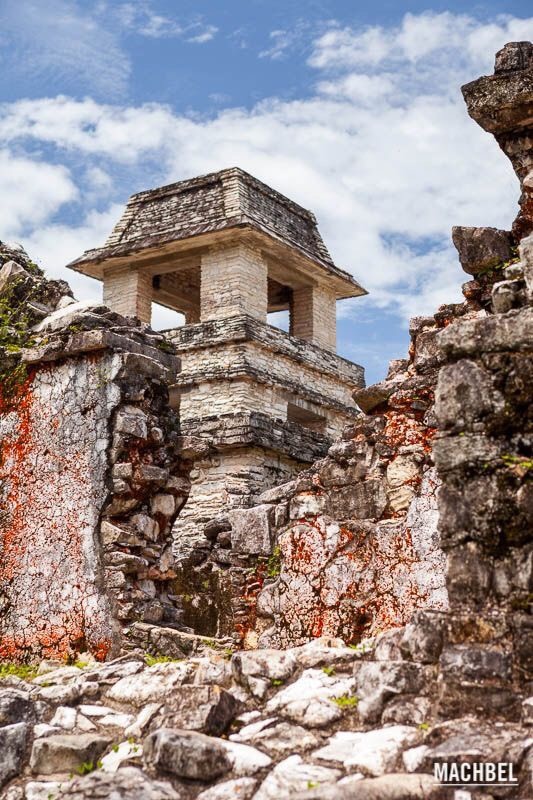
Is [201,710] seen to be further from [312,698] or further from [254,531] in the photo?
[254,531]

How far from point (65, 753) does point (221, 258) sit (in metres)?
15.1

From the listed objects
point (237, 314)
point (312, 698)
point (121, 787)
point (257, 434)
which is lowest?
point (121, 787)

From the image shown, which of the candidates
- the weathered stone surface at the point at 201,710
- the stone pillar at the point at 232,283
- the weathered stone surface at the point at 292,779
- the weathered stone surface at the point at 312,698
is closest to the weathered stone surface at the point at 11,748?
the weathered stone surface at the point at 201,710

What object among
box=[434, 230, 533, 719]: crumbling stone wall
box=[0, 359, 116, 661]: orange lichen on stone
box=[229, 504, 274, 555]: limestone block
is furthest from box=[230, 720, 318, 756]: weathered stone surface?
box=[229, 504, 274, 555]: limestone block

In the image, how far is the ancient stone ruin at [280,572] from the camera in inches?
127

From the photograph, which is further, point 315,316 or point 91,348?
point 315,316

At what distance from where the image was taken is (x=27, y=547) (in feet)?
22.2

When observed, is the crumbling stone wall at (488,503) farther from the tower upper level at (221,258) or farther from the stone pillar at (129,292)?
the stone pillar at (129,292)

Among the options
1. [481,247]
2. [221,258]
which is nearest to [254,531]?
[481,247]

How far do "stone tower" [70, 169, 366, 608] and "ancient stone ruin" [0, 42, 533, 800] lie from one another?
7.57 ft

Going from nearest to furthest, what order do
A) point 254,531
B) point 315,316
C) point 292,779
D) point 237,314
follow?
1. point 292,779
2. point 254,531
3. point 237,314
4. point 315,316

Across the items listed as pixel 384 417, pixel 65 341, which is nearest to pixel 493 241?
pixel 384 417

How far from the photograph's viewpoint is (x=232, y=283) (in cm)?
1769

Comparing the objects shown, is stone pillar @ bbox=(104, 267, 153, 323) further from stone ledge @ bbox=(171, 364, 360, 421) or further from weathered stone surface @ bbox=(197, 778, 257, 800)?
weathered stone surface @ bbox=(197, 778, 257, 800)
